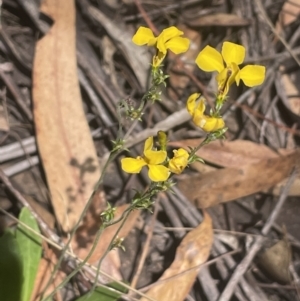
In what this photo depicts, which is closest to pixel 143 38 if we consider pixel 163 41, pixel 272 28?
pixel 163 41

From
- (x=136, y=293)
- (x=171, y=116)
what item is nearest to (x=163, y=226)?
(x=136, y=293)

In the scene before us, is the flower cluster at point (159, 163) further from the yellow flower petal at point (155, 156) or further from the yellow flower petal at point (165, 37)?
the yellow flower petal at point (165, 37)

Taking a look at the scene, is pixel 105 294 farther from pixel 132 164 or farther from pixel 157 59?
pixel 157 59

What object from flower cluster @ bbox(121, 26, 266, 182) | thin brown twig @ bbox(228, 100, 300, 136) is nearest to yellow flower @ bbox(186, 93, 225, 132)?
flower cluster @ bbox(121, 26, 266, 182)

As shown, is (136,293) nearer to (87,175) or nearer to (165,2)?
(87,175)

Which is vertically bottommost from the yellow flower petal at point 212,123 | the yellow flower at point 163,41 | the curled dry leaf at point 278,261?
the curled dry leaf at point 278,261

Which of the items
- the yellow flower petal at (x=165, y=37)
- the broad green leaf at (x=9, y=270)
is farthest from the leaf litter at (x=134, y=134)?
the yellow flower petal at (x=165, y=37)

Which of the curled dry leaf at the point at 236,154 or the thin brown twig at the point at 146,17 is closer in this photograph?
the curled dry leaf at the point at 236,154
